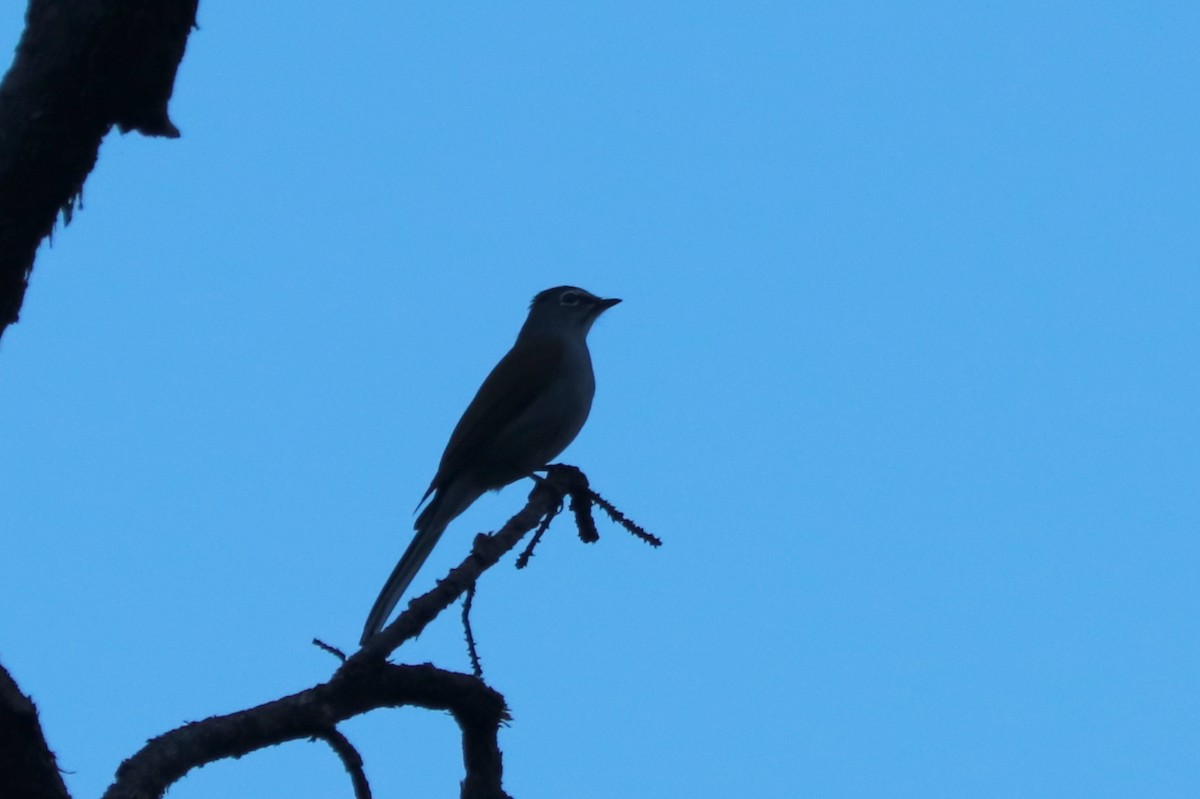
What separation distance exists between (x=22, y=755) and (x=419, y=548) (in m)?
4.91

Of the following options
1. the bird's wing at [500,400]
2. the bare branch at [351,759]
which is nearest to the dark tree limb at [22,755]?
the bare branch at [351,759]

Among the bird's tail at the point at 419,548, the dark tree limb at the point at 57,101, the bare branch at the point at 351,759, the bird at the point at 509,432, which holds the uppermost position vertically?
the bird at the point at 509,432

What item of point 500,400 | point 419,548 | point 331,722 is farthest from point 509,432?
point 331,722

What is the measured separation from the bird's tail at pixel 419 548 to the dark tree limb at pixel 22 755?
388 cm

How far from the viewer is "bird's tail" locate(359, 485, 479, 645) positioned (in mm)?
6848

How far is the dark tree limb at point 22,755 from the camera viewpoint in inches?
101

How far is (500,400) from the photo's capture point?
828cm

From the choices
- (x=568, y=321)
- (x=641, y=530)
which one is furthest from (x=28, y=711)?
(x=568, y=321)

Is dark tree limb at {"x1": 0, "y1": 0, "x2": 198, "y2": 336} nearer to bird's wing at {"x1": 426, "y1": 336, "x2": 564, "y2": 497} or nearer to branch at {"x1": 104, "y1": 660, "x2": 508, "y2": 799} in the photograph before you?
branch at {"x1": 104, "y1": 660, "x2": 508, "y2": 799}

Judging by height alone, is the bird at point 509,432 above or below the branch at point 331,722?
above

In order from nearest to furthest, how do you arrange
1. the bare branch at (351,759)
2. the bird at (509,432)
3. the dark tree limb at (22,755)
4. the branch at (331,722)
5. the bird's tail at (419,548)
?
1. the dark tree limb at (22,755)
2. the branch at (331,722)
3. the bare branch at (351,759)
4. the bird's tail at (419,548)
5. the bird at (509,432)

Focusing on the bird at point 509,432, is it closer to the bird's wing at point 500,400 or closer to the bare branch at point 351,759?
the bird's wing at point 500,400

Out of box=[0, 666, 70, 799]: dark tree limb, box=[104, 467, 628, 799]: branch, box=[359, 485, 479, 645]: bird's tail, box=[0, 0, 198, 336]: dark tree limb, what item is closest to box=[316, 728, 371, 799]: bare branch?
box=[104, 467, 628, 799]: branch

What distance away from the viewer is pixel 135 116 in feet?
9.35
